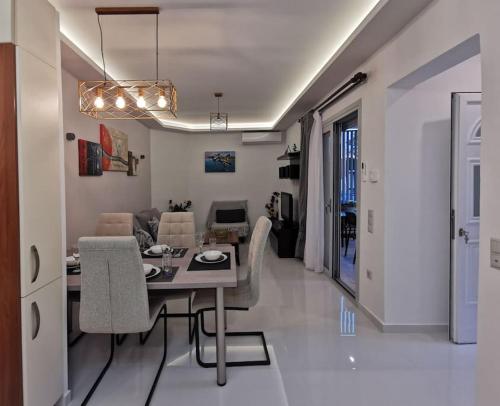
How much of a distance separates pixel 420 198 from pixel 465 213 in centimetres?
35

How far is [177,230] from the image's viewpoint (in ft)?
11.8

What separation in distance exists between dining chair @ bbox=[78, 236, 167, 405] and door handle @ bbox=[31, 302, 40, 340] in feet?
0.93

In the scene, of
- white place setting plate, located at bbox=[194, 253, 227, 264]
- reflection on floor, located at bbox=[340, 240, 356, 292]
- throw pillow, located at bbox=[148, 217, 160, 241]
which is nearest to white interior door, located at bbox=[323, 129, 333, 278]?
reflection on floor, located at bbox=[340, 240, 356, 292]

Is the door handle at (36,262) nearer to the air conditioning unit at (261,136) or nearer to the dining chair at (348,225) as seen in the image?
the dining chair at (348,225)

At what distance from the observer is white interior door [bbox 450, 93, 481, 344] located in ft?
8.44

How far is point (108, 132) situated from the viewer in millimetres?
4504

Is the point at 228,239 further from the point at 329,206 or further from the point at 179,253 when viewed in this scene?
the point at 179,253

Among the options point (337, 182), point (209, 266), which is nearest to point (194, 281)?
point (209, 266)

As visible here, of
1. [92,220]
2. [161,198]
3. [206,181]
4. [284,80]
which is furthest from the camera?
[206,181]

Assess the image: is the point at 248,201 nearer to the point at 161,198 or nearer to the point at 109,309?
the point at 161,198

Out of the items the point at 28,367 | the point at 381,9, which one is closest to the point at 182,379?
the point at 28,367

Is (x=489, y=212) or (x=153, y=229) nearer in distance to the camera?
(x=489, y=212)

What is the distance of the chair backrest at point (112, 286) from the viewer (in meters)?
1.90

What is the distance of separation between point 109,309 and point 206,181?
5.77m
